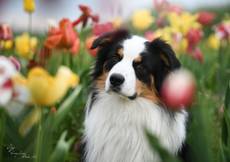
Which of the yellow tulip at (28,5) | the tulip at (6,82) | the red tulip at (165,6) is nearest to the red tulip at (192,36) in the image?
the red tulip at (165,6)

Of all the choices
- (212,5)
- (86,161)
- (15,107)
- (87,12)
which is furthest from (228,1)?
(15,107)

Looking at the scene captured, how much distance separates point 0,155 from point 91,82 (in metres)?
1.33

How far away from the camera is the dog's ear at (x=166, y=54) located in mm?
3297

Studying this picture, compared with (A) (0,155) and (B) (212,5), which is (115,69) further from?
(B) (212,5)

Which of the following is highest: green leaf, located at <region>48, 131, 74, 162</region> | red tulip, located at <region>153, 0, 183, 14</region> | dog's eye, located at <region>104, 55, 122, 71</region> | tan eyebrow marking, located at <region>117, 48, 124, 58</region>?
red tulip, located at <region>153, 0, 183, 14</region>

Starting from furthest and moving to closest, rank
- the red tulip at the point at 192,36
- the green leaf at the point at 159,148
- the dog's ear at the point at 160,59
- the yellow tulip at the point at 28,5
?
the red tulip at the point at 192,36
the yellow tulip at the point at 28,5
the dog's ear at the point at 160,59
the green leaf at the point at 159,148

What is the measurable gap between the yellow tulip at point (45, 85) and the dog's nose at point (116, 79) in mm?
1023

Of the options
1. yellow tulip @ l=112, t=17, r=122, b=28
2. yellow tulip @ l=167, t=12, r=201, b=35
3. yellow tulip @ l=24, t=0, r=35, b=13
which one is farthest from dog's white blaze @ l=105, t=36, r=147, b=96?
yellow tulip @ l=112, t=17, r=122, b=28

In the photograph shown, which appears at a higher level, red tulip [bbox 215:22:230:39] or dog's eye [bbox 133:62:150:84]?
red tulip [bbox 215:22:230:39]

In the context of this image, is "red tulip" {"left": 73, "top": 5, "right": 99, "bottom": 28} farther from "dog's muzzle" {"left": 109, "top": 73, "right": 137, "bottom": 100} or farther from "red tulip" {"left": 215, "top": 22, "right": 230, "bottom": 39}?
"red tulip" {"left": 215, "top": 22, "right": 230, "bottom": 39}

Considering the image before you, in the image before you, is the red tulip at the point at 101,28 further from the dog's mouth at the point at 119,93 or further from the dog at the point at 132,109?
the dog's mouth at the point at 119,93

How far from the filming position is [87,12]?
168 inches

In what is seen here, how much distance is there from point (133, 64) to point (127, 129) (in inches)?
17.6

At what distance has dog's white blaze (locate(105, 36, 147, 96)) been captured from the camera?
310 cm
